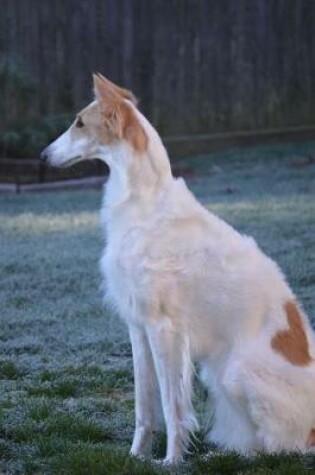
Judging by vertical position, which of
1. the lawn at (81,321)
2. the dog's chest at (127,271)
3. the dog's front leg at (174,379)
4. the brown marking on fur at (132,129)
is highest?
the brown marking on fur at (132,129)

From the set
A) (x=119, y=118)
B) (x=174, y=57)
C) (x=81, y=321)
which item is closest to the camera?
(x=119, y=118)

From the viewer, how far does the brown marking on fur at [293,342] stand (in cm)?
460

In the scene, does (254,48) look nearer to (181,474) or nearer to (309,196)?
(309,196)

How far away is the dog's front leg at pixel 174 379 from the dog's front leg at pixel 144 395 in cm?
18

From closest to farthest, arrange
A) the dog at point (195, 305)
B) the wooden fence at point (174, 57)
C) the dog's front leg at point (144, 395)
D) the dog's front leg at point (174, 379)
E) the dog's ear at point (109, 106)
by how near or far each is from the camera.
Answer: the dog at point (195, 305), the dog's front leg at point (174, 379), the dog's ear at point (109, 106), the dog's front leg at point (144, 395), the wooden fence at point (174, 57)

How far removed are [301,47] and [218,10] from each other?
141 cm

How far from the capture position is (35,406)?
17.9ft

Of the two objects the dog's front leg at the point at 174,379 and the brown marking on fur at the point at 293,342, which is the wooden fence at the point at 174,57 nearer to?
the dog's front leg at the point at 174,379

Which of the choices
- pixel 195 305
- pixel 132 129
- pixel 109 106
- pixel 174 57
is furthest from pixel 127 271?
pixel 174 57

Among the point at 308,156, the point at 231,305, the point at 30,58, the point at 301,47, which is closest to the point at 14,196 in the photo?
the point at 30,58

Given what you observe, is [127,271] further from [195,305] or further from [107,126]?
[107,126]

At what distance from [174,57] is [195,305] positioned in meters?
11.3

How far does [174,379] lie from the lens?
4703mm

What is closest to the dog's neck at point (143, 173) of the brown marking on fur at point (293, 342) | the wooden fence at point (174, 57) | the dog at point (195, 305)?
the dog at point (195, 305)
